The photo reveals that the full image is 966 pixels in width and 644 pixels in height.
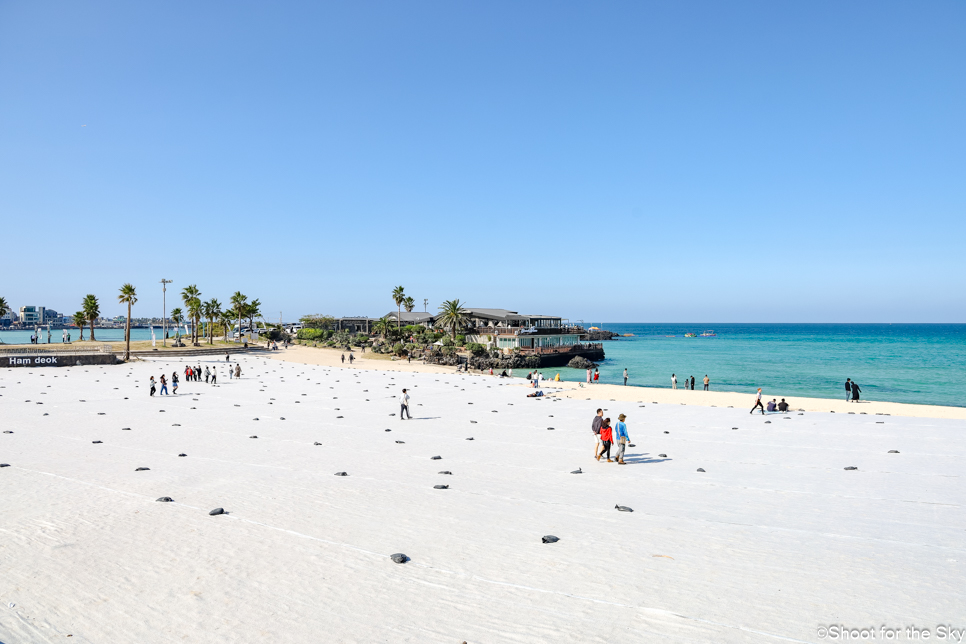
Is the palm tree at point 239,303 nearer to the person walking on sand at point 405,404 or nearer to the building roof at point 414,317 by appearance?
the building roof at point 414,317

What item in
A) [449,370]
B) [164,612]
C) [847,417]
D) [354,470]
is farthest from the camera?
[449,370]

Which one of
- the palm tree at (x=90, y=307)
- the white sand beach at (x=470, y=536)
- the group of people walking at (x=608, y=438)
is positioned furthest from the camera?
the palm tree at (x=90, y=307)

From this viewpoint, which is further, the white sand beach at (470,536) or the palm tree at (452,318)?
the palm tree at (452,318)

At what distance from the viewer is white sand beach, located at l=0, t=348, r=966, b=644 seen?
21.0 feet

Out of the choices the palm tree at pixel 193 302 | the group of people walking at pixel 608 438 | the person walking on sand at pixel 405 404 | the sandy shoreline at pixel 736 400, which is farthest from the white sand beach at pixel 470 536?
the palm tree at pixel 193 302

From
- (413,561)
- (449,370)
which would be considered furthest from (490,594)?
(449,370)

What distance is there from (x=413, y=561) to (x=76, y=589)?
4442 mm

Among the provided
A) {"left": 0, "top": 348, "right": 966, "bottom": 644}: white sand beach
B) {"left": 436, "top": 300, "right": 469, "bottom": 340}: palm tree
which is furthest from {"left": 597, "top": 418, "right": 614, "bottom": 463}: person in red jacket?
{"left": 436, "top": 300, "right": 469, "bottom": 340}: palm tree

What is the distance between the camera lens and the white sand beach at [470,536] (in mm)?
6402

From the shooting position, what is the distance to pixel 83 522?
31.5ft

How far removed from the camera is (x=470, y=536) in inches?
363

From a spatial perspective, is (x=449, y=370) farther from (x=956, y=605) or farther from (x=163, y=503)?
(x=956, y=605)

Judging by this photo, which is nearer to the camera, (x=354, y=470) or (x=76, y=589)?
(x=76, y=589)

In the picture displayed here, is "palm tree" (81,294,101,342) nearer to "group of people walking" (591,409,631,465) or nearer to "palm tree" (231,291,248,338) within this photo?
"palm tree" (231,291,248,338)
